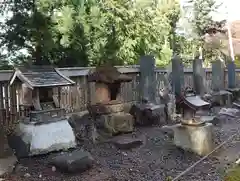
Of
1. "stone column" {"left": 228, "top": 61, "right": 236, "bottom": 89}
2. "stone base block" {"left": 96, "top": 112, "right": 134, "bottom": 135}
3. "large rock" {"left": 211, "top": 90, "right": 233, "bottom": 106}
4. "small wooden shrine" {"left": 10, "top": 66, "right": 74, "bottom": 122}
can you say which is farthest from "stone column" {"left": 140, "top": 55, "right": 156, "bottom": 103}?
"stone column" {"left": 228, "top": 61, "right": 236, "bottom": 89}

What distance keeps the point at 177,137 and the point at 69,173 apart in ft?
7.61

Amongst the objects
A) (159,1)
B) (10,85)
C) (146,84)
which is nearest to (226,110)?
(146,84)

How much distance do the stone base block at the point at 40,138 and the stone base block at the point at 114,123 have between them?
1.21 m

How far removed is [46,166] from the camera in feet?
16.4

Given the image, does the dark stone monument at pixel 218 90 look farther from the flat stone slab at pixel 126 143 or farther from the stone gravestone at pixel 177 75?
the flat stone slab at pixel 126 143

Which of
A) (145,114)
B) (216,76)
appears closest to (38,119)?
(145,114)

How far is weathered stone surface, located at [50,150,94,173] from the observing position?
15.3 ft

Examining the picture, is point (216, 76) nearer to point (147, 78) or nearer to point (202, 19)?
point (147, 78)

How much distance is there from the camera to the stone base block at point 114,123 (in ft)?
22.8

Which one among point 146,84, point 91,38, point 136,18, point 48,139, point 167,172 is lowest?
point 167,172

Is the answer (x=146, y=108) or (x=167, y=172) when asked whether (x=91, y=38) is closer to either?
(x=146, y=108)

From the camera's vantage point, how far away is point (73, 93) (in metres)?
7.65

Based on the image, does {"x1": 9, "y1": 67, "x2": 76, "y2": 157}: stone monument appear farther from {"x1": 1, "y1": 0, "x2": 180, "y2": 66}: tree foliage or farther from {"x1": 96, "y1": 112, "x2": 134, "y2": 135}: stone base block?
{"x1": 1, "y1": 0, "x2": 180, "y2": 66}: tree foliage

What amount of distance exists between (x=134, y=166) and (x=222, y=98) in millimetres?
7996
